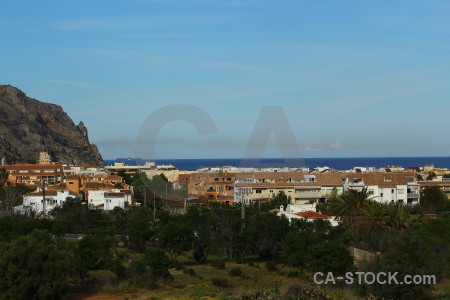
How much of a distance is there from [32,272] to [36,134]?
5509 inches

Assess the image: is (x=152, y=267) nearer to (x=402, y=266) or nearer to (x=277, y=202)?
(x=402, y=266)

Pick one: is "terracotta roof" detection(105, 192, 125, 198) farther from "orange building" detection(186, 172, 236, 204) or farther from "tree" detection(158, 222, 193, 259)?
"tree" detection(158, 222, 193, 259)

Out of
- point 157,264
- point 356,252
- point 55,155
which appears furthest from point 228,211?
point 55,155

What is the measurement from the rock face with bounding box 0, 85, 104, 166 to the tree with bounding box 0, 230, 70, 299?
115 metres

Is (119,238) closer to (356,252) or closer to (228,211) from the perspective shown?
(228,211)

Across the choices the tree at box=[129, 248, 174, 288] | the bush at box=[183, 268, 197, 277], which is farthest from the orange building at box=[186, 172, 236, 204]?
the tree at box=[129, 248, 174, 288]

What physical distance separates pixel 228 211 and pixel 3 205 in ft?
73.4

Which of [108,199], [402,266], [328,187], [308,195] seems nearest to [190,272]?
[402,266]

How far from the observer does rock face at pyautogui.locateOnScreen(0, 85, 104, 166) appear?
140375 mm

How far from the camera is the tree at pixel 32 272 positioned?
1820 cm

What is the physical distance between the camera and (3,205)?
166ft

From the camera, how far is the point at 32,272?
18.6 m

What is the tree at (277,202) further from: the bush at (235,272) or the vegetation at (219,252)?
the bush at (235,272)

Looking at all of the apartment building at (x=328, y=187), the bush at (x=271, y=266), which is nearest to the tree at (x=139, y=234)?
the bush at (x=271, y=266)
